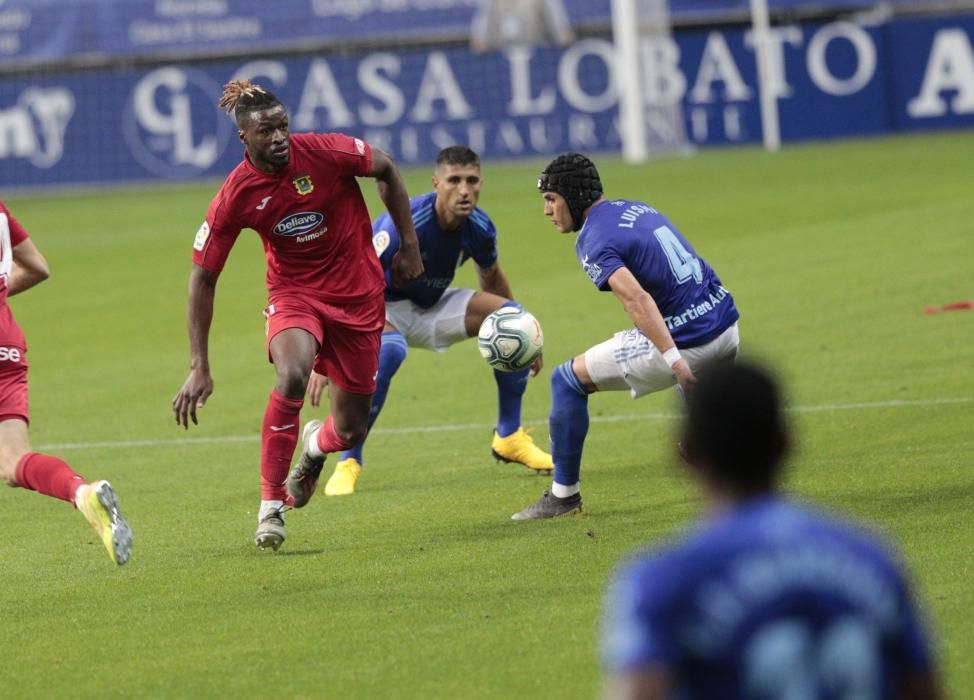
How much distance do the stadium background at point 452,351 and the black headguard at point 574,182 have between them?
152 cm

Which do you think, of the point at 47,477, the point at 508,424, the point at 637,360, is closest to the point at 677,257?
the point at 637,360

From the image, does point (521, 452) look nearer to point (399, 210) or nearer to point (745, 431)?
point (399, 210)

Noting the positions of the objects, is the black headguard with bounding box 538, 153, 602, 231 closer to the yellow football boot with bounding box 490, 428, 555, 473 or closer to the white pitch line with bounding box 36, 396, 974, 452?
the yellow football boot with bounding box 490, 428, 555, 473

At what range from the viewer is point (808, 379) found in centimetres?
1257

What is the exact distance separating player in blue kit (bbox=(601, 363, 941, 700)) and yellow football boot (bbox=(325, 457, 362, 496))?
663 cm

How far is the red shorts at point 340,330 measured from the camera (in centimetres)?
805

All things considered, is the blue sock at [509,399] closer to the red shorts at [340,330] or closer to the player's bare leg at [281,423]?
the red shorts at [340,330]

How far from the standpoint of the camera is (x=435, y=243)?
980 cm

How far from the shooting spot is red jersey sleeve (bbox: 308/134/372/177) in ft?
26.3

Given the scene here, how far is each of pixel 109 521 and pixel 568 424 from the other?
2.43 meters

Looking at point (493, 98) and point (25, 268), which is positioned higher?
point (25, 268)

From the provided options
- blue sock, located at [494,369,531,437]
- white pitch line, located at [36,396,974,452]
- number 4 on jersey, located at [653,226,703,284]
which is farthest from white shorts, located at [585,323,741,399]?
white pitch line, located at [36,396,974,452]

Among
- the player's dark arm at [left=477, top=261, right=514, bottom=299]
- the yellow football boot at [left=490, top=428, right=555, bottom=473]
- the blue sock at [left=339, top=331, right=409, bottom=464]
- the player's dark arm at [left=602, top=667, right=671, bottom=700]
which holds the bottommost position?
the yellow football boot at [left=490, top=428, right=555, bottom=473]

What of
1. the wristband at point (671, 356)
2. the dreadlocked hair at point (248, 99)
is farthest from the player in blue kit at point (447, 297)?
the wristband at point (671, 356)
